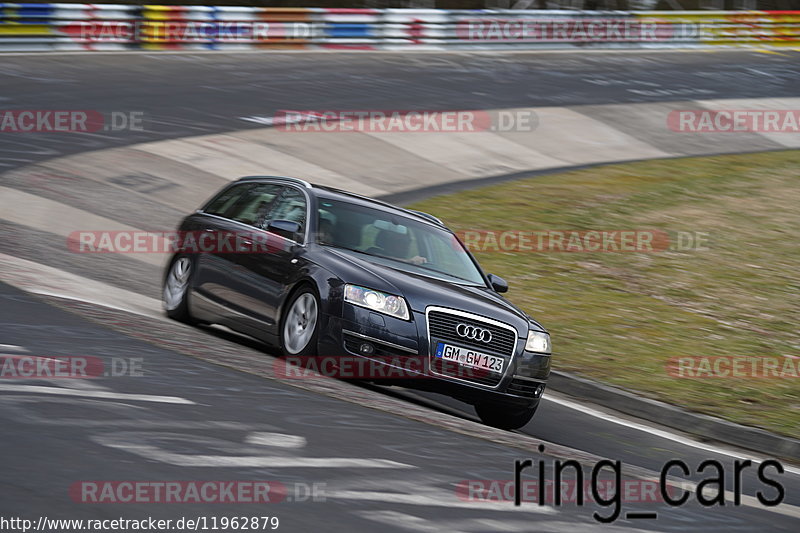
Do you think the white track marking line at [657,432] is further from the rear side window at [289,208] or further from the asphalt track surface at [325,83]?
the asphalt track surface at [325,83]

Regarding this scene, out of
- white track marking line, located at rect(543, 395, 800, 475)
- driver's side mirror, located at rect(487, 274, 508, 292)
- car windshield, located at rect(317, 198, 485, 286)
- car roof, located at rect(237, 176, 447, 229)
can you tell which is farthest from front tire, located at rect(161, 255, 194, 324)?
white track marking line, located at rect(543, 395, 800, 475)

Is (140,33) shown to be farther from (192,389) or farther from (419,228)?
(192,389)

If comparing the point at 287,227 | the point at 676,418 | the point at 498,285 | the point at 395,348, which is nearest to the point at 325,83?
the point at 498,285

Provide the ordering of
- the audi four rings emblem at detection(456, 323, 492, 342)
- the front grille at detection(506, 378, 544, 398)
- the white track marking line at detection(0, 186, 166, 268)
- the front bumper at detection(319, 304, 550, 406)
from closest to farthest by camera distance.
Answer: the front bumper at detection(319, 304, 550, 406)
the audi four rings emblem at detection(456, 323, 492, 342)
the front grille at detection(506, 378, 544, 398)
the white track marking line at detection(0, 186, 166, 268)

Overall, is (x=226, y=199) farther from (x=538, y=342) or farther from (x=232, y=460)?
(x=232, y=460)

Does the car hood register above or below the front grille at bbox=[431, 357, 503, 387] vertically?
above

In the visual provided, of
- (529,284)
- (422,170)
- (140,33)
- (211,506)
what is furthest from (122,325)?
(140,33)

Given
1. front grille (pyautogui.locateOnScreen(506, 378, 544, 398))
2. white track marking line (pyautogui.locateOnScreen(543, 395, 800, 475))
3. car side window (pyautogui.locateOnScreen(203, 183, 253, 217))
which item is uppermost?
car side window (pyautogui.locateOnScreen(203, 183, 253, 217))

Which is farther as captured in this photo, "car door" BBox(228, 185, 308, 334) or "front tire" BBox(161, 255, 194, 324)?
"front tire" BBox(161, 255, 194, 324)

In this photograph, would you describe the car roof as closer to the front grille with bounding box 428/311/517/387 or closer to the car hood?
the car hood

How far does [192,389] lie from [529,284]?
308 inches

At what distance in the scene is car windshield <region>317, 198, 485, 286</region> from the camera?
9.94 meters

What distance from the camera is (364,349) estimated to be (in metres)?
8.89

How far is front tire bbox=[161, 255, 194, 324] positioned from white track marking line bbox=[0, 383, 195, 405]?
378 cm
